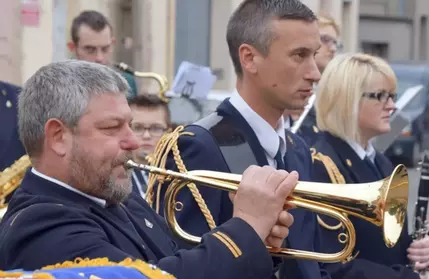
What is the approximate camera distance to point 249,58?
4059mm

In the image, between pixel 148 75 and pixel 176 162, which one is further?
pixel 148 75

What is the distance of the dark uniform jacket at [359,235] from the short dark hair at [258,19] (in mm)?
873

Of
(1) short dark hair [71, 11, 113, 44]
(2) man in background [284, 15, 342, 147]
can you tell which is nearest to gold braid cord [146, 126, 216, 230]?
(2) man in background [284, 15, 342, 147]

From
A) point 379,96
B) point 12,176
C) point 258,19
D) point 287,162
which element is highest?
point 258,19

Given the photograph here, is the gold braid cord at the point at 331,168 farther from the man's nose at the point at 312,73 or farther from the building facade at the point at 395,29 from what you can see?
the building facade at the point at 395,29

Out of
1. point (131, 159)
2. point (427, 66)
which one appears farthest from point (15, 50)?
point (427, 66)

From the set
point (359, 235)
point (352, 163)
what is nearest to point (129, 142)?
point (359, 235)

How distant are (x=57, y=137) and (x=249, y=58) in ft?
3.95

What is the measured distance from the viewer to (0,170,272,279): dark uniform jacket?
2867mm

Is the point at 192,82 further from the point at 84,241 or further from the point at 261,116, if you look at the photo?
the point at 84,241

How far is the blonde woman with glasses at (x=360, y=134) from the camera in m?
4.77

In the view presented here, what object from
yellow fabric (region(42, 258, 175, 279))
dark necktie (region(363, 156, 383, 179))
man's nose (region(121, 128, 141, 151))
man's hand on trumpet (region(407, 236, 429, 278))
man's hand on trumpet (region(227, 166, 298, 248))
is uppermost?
man's nose (region(121, 128, 141, 151))

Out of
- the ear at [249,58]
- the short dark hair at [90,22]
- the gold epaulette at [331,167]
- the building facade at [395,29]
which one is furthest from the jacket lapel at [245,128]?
the building facade at [395,29]

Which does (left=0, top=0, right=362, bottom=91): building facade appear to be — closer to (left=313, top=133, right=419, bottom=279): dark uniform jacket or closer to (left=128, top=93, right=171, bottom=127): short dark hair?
(left=128, top=93, right=171, bottom=127): short dark hair
